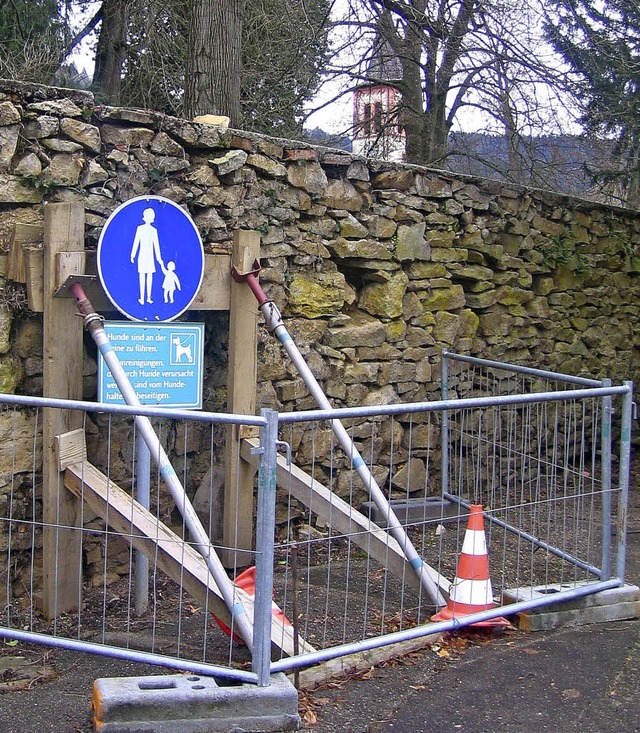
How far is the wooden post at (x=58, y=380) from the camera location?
433 cm

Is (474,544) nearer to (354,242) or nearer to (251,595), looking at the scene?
(251,595)

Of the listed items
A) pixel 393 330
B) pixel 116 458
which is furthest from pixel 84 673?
pixel 393 330

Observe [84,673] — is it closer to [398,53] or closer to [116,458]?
[116,458]

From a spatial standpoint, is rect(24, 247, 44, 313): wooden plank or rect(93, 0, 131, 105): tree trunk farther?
rect(93, 0, 131, 105): tree trunk

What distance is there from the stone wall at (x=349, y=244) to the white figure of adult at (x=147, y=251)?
1.39 feet

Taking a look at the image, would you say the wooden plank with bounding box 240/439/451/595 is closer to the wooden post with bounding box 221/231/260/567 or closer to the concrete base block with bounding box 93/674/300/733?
the wooden post with bounding box 221/231/260/567

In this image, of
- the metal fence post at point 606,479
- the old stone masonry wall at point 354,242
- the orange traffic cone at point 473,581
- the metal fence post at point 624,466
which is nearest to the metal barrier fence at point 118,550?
the old stone masonry wall at point 354,242

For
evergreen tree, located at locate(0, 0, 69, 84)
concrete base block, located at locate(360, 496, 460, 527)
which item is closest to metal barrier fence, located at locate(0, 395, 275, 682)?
concrete base block, located at locate(360, 496, 460, 527)

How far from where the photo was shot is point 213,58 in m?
7.13

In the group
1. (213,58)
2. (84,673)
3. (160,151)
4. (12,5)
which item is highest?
(12,5)

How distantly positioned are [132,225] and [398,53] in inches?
286

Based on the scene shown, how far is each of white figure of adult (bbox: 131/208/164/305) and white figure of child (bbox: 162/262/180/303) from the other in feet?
0.14

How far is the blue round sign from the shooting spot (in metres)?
4.30

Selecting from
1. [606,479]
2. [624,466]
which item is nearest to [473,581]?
[606,479]
